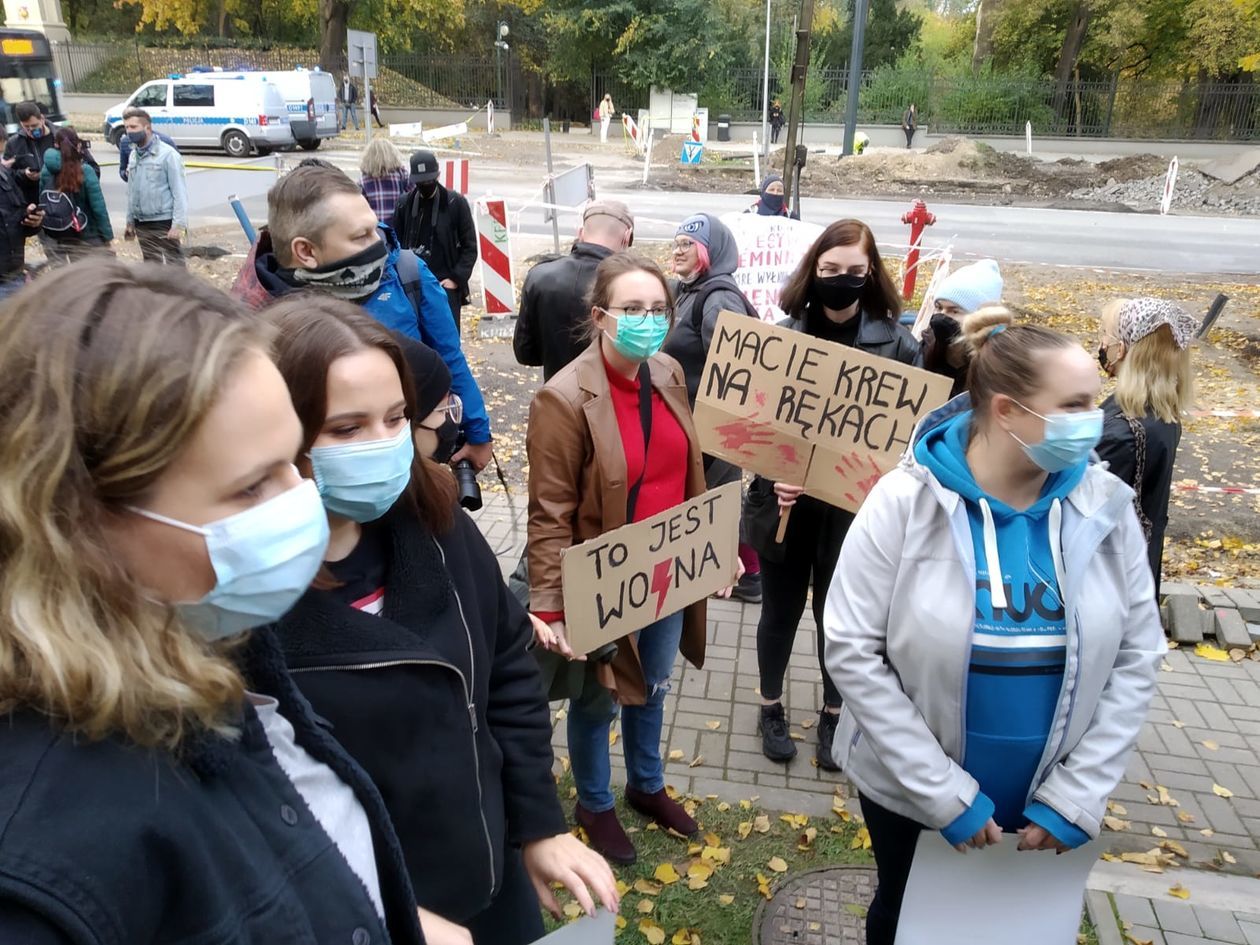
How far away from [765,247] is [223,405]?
23.8ft


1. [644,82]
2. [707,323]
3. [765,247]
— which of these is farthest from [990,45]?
[707,323]

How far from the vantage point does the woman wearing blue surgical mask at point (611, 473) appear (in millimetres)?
2822

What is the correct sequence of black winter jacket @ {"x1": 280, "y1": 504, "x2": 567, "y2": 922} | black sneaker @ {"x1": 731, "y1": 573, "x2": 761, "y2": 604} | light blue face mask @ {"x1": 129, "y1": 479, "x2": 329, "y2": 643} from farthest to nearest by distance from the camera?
black sneaker @ {"x1": 731, "y1": 573, "x2": 761, "y2": 604} → black winter jacket @ {"x1": 280, "y1": 504, "x2": 567, "y2": 922} → light blue face mask @ {"x1": 129, "y1": 479, "x2": 329, "y2": 643}

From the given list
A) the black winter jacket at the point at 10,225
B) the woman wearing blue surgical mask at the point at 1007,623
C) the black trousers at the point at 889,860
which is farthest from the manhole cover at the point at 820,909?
the black winter jacket at the point at 10,225

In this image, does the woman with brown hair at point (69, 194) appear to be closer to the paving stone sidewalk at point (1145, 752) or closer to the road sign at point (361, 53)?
the road sign at point (361, 53)

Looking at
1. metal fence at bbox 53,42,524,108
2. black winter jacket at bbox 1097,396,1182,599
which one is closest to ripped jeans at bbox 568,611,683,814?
black winter jacket at bbox 1097,396,1182,599

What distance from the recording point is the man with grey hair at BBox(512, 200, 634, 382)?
4855mm

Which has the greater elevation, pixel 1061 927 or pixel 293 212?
pixel 293 212

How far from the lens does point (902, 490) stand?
2248 mm

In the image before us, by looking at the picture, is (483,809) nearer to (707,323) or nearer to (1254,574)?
(707,323)

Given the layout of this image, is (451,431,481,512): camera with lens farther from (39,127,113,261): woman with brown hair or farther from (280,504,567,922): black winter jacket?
(39,127,113,261): woman with brown hair

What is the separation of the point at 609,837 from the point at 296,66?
4459 centimetres

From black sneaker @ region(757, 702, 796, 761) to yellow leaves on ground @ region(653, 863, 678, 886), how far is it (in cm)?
77

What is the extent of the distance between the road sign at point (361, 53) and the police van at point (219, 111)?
16.6 metres
